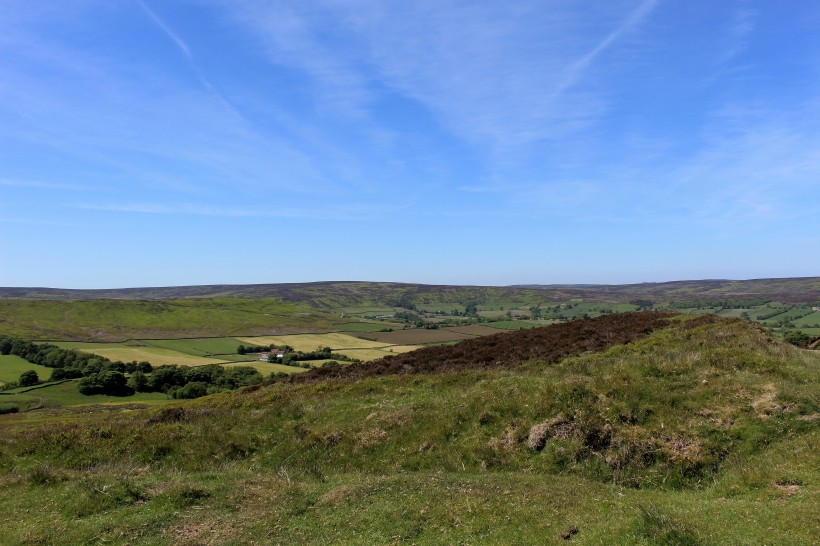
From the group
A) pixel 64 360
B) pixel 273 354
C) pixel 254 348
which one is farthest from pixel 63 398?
pixel 254 348

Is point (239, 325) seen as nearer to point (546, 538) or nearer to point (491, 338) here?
point (491, 338)

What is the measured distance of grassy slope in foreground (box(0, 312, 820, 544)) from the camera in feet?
35.9

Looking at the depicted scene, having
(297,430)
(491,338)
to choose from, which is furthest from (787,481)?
(491,338)

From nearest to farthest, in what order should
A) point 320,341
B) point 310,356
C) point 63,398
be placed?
point 63,398
point 310,356
point 320,341

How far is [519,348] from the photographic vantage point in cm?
3688

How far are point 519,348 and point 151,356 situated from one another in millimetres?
101161

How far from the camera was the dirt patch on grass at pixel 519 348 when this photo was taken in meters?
33.7

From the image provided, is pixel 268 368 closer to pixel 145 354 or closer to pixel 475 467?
pixel 145 354

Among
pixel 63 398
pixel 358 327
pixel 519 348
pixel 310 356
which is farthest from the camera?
pixel 358 327

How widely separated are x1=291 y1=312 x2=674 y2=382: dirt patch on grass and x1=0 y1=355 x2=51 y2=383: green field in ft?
256

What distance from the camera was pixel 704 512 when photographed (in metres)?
10.5

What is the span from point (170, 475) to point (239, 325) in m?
183

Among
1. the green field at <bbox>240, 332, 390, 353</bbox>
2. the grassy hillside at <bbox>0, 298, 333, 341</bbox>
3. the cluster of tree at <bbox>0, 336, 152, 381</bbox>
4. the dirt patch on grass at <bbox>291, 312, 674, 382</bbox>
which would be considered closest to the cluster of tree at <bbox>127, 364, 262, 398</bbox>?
the cluster of tree at <bbox>0, 336, 152, 381</bbox>

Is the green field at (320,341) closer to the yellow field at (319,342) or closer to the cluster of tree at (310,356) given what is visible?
the yellow field at (319,342)
